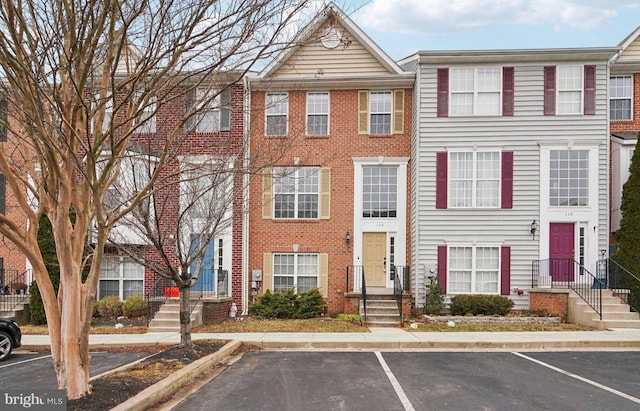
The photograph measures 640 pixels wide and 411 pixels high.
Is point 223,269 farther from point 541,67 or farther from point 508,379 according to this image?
point 541,67

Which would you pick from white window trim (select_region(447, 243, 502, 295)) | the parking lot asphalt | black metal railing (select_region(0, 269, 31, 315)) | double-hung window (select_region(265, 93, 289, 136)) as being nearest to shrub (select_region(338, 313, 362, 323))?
white window trim (select_region(447, 243, 502, 295))

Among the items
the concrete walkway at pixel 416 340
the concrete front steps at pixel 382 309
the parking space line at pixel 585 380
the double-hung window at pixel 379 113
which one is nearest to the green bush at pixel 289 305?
→ the concrete front steps at pixel 382 309

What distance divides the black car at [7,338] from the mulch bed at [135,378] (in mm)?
3709

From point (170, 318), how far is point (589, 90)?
14.9m

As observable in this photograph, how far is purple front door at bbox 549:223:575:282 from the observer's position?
14.6 m

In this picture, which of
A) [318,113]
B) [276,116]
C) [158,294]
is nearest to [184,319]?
[158,294]

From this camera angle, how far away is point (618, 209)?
15195 mm

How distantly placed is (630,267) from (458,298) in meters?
5.10

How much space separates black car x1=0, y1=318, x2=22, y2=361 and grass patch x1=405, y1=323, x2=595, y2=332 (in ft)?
30.5

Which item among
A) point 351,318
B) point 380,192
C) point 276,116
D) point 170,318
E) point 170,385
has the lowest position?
point 351,318

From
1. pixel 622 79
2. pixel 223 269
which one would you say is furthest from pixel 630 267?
pixel 223 269

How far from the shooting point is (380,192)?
52.4 ft

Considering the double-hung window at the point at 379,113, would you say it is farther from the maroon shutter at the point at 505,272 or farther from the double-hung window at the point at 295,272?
the maroon shutter at the point at 505,272

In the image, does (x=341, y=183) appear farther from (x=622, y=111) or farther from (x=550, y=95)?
(x=622, y=111)
